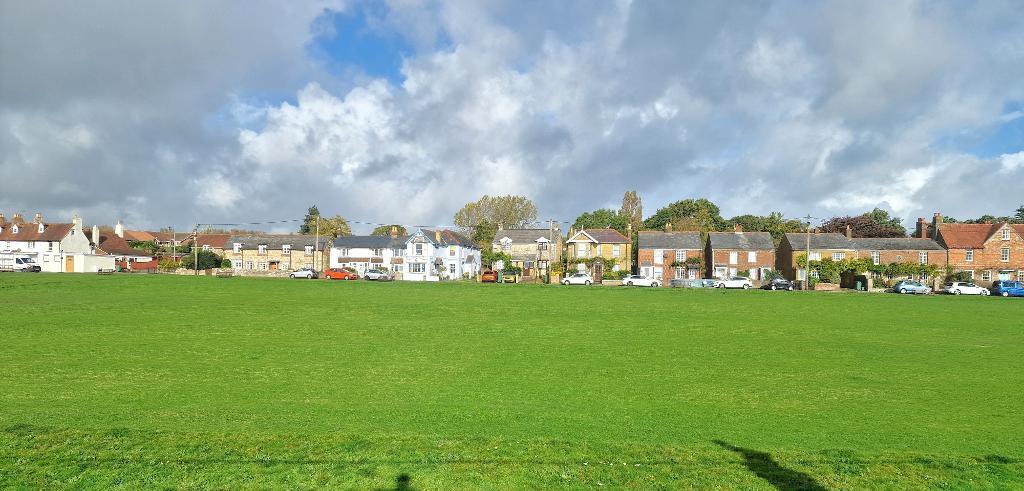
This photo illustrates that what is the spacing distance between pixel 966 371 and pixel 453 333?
1748 centimetres

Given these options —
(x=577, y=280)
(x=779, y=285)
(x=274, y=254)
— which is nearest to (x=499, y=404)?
(x=577, y=280)

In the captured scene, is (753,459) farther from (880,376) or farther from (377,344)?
(377,344)

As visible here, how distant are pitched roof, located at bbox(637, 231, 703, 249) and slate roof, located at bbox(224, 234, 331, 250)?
53.3 meters

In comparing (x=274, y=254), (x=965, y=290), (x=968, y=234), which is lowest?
(x=965, y=290)

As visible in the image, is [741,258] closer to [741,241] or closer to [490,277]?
[741,241]

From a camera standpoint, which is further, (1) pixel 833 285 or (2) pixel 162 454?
(1) pixel 833 285

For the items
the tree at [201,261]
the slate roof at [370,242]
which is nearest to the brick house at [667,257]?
the slate roof at [370,242]

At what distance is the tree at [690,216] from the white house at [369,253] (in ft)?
177

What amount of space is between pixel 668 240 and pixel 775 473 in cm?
9406

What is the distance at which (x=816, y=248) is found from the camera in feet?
314

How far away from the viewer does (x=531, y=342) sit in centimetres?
2561

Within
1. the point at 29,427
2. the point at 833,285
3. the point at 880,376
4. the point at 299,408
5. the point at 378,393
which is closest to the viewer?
the point at 29,427

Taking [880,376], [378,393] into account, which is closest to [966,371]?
[880,376]

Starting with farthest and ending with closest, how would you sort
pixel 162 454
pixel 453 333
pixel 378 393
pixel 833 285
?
pixel 833 285, pixel 453 333, pixel 378 393, pixel 162 454
